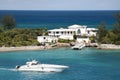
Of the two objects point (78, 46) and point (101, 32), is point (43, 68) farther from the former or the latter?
point (101, 32)

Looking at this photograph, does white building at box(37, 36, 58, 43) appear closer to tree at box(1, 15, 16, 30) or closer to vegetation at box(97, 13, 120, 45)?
vegetation at box(97, 13, 120, 45)

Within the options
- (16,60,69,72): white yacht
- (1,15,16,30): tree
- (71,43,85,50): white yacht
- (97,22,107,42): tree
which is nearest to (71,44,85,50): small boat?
(71,43,85,50): white yacht

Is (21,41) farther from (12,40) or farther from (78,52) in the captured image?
(78,52)

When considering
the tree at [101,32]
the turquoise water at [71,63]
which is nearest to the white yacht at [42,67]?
the turquoise water at [71,63]

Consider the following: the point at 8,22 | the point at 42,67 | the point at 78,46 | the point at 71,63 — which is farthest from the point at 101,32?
the point at 42,67

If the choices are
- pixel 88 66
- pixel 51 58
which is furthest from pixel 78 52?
pixel 88 66

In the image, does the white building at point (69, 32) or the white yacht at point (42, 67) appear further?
the white building at point (69, 32)

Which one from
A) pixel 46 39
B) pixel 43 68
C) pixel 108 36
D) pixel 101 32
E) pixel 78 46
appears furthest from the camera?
pixel 46 39

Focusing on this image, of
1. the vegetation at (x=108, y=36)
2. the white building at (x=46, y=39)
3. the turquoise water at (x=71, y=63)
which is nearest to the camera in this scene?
the turquoise water at (x=71, y=63)

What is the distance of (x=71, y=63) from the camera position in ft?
209

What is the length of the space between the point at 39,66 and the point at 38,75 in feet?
9.12

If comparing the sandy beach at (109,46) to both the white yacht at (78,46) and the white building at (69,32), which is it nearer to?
the white yacht at (78,46)

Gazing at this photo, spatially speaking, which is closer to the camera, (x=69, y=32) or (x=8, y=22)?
(x=69, y=32)

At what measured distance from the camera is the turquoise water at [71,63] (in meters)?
54.4
